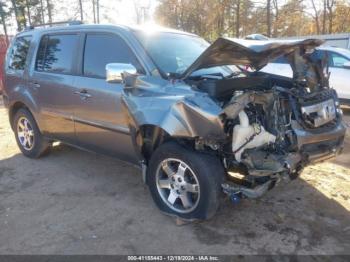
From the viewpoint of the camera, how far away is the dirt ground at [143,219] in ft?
10.9

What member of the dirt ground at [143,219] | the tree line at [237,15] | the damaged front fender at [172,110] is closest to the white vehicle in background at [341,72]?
the dirt ground at [143,219]

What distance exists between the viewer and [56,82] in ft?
16.2

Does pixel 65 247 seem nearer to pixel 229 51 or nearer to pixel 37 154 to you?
pixel 229 51

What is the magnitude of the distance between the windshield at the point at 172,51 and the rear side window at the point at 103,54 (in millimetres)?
198

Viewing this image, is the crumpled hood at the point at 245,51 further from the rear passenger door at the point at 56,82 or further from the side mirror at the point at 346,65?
the side mirror at the point at 346,65

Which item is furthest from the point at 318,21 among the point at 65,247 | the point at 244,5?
the point at 65,247

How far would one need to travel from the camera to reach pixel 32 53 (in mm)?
5488

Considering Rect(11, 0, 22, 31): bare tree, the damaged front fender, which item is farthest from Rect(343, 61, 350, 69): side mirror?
Rect(11, 0, 22, 31): bare tree

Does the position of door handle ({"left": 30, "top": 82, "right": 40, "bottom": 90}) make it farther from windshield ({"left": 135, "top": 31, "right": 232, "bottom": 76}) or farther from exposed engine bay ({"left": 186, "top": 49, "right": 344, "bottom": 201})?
exposed engine bay ({"left": 186, "top": 49, "right": 344, "bottom": 201})

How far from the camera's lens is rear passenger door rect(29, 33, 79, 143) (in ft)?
15.7

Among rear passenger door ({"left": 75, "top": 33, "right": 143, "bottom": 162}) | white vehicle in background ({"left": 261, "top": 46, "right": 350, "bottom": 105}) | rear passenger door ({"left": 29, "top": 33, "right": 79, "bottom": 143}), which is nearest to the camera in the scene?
rear passenger door ({"left": 75, "top": 33, "right": 143, "bottom": 162})

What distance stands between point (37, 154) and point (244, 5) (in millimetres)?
27826

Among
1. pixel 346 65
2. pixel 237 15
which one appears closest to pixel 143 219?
pixel 346 65

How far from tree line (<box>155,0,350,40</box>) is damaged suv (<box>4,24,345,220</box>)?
25.6 meters
